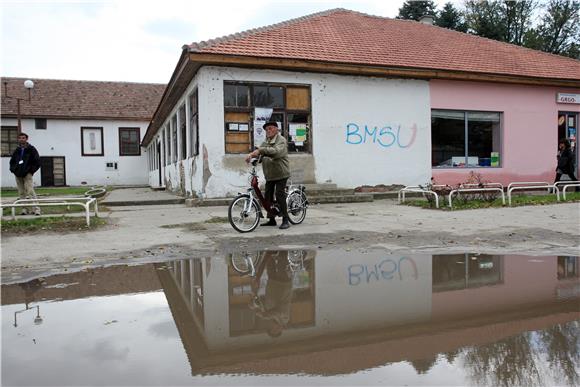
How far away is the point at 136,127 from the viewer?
38.3 metres

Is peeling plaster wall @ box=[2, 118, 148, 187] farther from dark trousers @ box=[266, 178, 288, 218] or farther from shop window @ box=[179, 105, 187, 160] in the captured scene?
dark trousers @ box=[266, 178, 288, 218]

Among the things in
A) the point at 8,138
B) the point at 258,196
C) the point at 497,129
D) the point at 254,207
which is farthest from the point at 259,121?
the point at 8,138

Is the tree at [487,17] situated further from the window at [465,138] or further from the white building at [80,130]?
the window at [465,138]

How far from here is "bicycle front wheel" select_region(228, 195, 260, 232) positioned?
8117 millimetres

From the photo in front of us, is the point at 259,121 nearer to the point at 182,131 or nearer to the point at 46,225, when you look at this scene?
the point at 182,131

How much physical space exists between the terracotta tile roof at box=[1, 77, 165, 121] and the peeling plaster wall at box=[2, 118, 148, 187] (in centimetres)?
61

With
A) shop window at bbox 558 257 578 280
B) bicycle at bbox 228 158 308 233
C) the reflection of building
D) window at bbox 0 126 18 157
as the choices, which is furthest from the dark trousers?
window at bbox 0 126 18 157

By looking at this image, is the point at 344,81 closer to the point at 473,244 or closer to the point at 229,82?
the point at 229,82

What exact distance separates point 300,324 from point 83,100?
3889 cm

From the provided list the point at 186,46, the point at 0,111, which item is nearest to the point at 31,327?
the point at 186,46

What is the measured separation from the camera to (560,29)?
45.3m

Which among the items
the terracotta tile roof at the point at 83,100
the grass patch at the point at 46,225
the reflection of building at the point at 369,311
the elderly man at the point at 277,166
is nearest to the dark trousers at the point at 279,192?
the elderly man at the point at 277,166

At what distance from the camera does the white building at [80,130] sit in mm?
35188

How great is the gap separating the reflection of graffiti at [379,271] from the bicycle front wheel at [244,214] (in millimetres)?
3099
